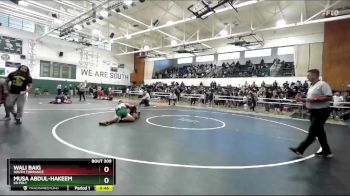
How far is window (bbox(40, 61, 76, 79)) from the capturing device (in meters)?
24.8

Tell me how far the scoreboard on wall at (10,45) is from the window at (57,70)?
261 centimetres

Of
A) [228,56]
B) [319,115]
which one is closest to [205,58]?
[228,56]

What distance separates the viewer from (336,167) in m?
3.80

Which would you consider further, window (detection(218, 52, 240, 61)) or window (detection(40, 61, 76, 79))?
window (detection(40, 61, 76, 79))

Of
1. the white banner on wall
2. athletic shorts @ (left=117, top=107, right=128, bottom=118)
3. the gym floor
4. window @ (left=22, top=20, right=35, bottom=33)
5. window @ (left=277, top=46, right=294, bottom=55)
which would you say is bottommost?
the gym floor

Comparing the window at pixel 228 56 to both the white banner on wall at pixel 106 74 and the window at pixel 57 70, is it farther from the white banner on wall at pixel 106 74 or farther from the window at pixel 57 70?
the window at pixel 57 70

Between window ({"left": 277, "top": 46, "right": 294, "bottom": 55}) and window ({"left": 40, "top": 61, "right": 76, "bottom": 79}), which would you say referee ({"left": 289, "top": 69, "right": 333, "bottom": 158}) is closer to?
window ({"left": 277, "top": 46, "right": 294, "bottom": 55})

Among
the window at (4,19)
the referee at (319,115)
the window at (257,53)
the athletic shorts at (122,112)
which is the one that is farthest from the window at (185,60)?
the referee at (319,115)

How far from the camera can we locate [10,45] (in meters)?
21.8

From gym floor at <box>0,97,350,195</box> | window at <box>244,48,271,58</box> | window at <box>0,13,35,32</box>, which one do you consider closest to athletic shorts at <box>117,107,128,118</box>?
gym floor at <box>0,97,350,195</box>

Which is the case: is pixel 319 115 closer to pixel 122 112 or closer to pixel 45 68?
pixel 122 112
